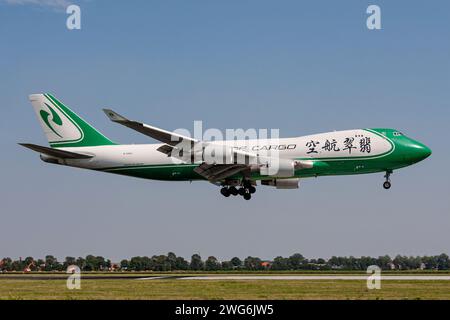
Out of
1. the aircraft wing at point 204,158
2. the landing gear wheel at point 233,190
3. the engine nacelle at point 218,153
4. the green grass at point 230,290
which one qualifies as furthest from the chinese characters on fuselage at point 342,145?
→ the green grass at point 230,290

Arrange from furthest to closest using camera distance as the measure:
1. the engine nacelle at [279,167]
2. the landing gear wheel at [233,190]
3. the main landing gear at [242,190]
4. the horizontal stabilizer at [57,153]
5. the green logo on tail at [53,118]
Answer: the green logo on tail at [53,118] < the landing gear wheel at [233,190] < the main landing gear at [242,190] < the horizontal stabilizer at [57,153] < the engine nacelle at [279,167]

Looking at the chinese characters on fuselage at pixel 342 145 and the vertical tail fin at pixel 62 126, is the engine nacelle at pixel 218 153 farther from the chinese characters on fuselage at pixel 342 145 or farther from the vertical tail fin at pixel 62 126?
the vertical tail fin at pixel 62 126

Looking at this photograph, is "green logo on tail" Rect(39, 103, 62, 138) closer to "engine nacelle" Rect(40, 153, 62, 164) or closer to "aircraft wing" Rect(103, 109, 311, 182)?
"engine nacelle" Rect(40, 153, 62, 164)

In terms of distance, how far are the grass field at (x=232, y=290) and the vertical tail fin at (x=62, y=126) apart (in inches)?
848

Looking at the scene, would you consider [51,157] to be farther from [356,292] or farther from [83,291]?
[356,292]

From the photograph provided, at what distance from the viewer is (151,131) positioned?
5350 cm

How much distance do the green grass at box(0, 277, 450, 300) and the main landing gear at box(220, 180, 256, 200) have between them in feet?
58.6

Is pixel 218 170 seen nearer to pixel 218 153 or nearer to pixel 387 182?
pixel 218 153

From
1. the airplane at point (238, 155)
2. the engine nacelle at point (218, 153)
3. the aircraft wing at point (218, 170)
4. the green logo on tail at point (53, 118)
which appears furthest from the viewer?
the green logo on tail at point (53, 118)

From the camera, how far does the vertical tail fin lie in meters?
64.1

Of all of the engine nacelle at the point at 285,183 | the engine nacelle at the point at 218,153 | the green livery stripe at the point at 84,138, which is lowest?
the engine nacelle at the point at 285,183

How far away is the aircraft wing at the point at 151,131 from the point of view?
5025cm

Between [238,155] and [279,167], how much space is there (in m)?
3.42
